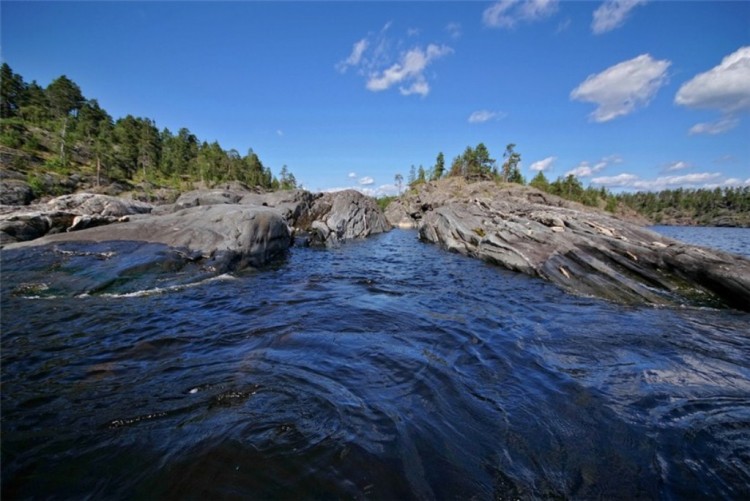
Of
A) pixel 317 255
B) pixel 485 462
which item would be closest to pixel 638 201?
pixel 317 255

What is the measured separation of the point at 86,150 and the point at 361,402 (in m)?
107

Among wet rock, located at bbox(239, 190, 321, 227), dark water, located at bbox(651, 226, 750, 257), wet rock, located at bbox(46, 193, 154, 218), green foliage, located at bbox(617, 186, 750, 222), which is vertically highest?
green foliage, located at bbox(617, 186, 750, 222)

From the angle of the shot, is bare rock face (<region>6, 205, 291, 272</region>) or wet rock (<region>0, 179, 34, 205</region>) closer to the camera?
bare rock face (<region>6, 205, 291, 272</region>)

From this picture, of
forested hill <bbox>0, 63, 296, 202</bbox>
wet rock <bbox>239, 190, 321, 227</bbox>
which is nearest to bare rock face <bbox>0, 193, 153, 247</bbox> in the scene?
wet rock <bbox>239, 190, 321, 227</bbox>

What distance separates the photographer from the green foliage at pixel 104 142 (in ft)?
220

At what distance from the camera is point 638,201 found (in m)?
161

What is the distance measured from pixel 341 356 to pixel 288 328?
2222 mm

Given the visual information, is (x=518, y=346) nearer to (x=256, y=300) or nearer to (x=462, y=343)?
(x=462, y=343)

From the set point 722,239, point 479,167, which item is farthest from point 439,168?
point 722,239

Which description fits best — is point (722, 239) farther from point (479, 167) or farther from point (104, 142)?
point (104, 142)

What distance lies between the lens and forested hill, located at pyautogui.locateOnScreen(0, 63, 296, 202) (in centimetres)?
5850

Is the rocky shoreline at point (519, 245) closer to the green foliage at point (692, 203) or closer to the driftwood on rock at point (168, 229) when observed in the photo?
the driftwood on rock at point (168, 229)

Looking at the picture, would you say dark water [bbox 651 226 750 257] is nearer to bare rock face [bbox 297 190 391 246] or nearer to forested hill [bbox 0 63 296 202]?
bare rock face [bbox 297 190 391 246]

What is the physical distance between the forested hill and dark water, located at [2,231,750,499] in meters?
63.5
